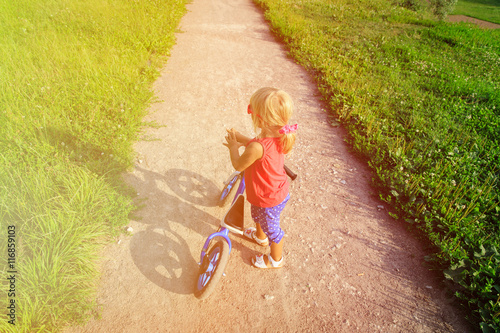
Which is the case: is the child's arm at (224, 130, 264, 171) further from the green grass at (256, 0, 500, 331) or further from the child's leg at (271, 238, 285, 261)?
the green grass at (256, 0, 500, 331)

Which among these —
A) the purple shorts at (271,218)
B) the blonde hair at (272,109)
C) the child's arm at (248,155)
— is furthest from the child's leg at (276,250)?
the blonde hair at (272,109)

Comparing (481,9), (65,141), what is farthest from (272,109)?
(481,9)

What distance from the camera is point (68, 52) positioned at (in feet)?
18.5

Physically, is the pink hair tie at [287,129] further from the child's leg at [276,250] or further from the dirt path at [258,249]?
the dirt path at [258,249]

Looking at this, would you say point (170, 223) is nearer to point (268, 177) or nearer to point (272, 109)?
point (268, 177)

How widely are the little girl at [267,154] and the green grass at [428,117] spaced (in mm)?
2209

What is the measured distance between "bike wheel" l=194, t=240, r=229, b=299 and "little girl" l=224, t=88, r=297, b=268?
0.52m

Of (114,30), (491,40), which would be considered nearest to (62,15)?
(114,30)

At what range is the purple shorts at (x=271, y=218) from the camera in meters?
2.76

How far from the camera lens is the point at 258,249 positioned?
3.43m

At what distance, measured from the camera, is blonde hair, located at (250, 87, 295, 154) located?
216 cm

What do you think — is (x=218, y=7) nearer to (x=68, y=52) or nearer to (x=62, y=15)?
(x=62, y=15)

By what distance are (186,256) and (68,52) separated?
5.46m

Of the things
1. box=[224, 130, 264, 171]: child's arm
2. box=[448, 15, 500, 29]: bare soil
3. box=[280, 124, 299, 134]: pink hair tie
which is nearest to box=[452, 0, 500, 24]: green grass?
box=[448, 15, 500, 29]: bare soil
